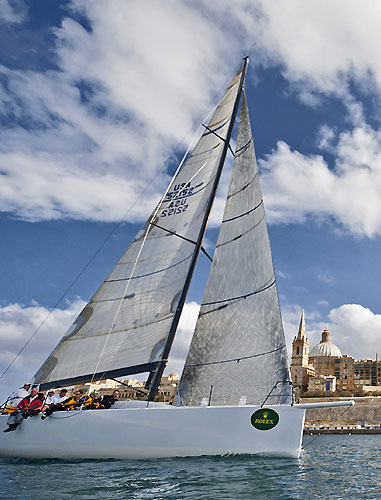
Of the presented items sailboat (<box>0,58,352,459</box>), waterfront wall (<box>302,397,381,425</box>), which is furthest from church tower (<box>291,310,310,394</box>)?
sailboat (<box>0,58,352,459</box>)

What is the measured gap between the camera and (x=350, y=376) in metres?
97.2

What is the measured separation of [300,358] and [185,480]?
3530 inches

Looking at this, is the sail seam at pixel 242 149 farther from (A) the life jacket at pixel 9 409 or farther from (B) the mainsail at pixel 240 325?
(A) the life jacket at pixel 9 409

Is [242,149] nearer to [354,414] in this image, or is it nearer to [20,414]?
[20,414]

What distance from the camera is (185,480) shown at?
829 cm

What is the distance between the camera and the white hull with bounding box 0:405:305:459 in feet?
33.3

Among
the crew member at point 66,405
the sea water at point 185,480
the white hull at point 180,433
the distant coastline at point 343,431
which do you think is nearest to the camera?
the sea water at point 185,480

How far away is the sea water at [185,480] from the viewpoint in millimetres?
7441

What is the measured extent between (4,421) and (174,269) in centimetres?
573

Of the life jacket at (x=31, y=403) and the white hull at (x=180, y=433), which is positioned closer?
the white hull at (x=180, y=433)

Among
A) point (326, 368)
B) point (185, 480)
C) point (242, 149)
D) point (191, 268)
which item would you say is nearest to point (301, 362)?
point (326, 368)

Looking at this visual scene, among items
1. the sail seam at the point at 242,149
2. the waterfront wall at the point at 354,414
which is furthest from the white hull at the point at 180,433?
the waterfront wall at the point at 354,414

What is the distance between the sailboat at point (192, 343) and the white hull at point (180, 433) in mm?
21

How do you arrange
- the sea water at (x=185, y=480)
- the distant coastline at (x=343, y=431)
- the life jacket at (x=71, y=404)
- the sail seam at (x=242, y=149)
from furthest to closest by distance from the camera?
the distant coastline at (x=343, y=431) < the sail seam at (x=242, y=149) < the life jacket at (x=71, y=404) < the sea water at (x=185, y=480)
